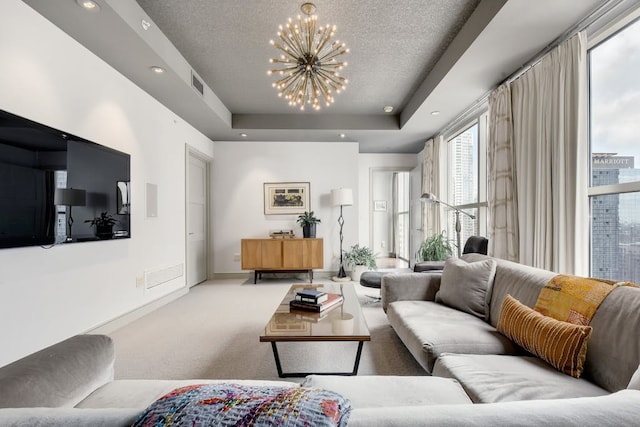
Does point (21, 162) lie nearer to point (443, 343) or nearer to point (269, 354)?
point (269, 354)

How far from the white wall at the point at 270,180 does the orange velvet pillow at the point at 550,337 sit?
3979mm

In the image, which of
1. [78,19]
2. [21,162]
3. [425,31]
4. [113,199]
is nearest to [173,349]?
[113,199]

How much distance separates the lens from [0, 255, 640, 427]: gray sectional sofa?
57cm

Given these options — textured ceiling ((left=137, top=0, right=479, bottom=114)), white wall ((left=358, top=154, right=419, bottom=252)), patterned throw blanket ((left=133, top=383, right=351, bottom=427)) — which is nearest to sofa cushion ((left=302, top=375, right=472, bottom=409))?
patterned throw blanket ((left=133, top=383, right=351, bottom=427))

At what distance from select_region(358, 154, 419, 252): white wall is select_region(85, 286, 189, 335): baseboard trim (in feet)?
11.9

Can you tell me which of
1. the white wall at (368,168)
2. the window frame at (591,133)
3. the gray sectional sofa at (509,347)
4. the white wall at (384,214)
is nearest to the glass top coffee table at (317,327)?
the gray sectional sofa at (509,347)

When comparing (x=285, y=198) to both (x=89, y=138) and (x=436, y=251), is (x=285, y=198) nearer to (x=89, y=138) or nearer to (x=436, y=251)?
(x=436, y=251)

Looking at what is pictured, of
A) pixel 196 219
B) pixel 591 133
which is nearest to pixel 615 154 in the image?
pixel 591 133

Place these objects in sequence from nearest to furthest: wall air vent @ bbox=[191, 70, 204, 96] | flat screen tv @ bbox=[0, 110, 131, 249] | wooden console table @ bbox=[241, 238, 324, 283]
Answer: flat screen tv @ bbox=[0, 110, 131, 249], wall air vent @ bbox=[191, 70, 204, 96], wooden console table @ bbox=[241, 238, 324, 283]

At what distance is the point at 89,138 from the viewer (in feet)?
8.66

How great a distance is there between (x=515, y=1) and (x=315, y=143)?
3.83 m

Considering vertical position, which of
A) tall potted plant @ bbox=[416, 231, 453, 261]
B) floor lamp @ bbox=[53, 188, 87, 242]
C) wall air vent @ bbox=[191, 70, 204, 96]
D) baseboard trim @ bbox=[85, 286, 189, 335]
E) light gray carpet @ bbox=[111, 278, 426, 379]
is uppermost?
wall air vent @ bbox=[191, 70, 204, 96]

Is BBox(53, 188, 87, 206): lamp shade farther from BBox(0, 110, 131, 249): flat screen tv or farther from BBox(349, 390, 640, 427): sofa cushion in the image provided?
BBox(349, 390, 640, 427): sofa cushion

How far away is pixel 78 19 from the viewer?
7.13ft
